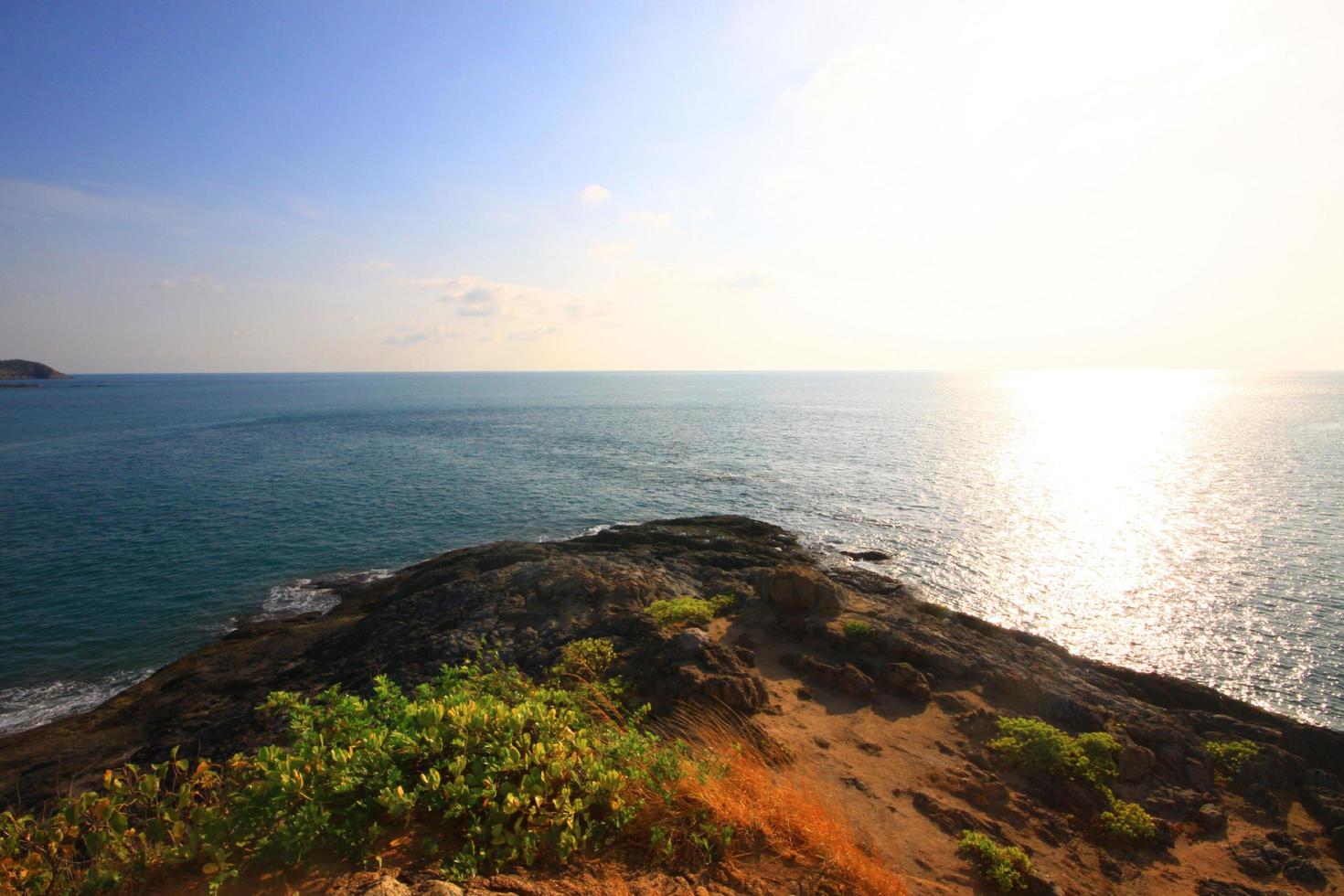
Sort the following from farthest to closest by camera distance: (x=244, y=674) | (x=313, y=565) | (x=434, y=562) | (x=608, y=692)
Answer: (x=313, y=565)
(x=434, y=562)
(x=244, y=674)
(x=608, y=692)

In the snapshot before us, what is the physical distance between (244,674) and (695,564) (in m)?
20.0

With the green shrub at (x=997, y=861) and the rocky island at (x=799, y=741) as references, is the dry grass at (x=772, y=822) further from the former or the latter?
the green shrub at (x=997, y=861)

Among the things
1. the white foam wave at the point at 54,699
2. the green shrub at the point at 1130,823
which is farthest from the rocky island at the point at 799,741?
the white foam wave at the point at 54,699

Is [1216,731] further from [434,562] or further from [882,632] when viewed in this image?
[434,562]

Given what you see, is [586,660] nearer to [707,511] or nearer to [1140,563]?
[707,511]

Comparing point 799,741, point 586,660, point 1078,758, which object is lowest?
point 1078,758

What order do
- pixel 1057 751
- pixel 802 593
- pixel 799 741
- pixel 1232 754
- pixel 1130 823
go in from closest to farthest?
pixel 1130 823 → pixel 1057 751 → pixel 799 741 → pixel 1232 754 → pixel 802 593

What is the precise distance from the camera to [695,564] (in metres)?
32.3

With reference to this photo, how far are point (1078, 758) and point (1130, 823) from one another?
149cm

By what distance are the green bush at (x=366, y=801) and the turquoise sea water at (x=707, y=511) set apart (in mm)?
22351

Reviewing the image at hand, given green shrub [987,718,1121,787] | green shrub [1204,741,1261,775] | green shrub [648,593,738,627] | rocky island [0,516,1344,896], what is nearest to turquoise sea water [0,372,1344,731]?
rocky island [0,516,1344,896]

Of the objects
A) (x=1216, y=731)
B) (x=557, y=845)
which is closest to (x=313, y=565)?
(x=557, y=845)

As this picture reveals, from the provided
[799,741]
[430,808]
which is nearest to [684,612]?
[799,741]

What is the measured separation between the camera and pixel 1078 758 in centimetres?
1348
